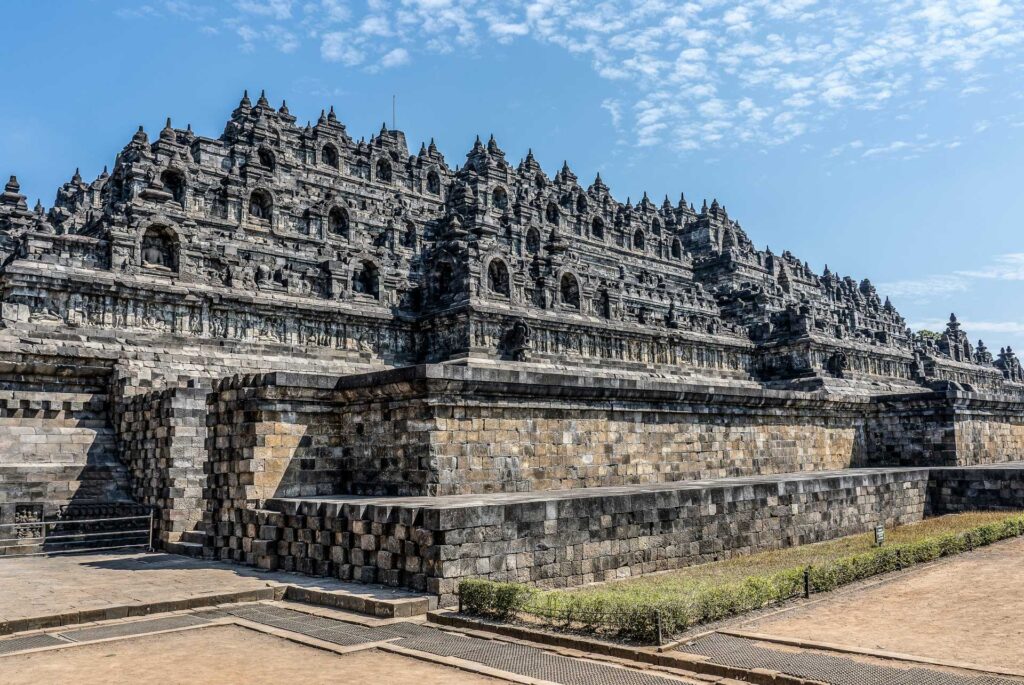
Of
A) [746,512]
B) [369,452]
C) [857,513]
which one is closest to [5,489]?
[369,452]

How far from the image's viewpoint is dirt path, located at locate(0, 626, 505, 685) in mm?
7875

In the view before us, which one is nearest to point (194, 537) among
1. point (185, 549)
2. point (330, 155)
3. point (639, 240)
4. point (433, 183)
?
point (185, 549)

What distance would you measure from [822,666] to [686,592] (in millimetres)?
2277

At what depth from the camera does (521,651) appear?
8.95 meters

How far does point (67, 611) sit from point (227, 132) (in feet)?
136

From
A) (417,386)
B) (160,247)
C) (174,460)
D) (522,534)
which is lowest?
(522,534)

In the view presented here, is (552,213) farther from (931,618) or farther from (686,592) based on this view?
(686,592)

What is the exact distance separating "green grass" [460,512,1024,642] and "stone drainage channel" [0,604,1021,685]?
51 centimetres

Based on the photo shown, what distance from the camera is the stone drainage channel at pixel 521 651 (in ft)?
25.0

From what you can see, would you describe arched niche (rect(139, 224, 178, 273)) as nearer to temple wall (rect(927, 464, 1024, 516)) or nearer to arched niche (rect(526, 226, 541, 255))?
arched niche (rect(526, 226, 541, 255))

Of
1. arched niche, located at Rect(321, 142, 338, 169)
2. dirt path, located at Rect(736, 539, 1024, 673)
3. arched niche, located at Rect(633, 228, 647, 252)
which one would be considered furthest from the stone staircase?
arched niche, located at Rect(633, 228, 647, 252)

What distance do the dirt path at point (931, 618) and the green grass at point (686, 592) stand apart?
380mm

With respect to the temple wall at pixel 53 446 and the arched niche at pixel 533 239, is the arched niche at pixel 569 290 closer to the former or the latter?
the arched niche at pixel 533 239

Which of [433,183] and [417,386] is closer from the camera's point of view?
[417,386]
